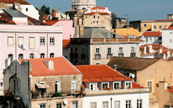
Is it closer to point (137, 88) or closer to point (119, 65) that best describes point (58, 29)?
point (119, 65)

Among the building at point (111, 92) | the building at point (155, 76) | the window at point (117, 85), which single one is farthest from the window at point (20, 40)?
the window at point (117, 85)

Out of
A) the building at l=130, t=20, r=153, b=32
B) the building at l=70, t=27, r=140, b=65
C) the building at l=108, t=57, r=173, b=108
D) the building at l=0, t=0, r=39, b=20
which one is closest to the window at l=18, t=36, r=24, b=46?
the building at l=0, t=0, r=39, b=20

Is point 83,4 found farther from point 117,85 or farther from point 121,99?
point 121,99

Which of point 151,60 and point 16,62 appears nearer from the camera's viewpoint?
point 16,62

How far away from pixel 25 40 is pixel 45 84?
617 inches

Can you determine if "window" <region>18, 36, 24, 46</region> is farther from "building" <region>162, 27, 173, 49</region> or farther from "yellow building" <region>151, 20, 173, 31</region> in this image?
"yellow building" <region>151, 20, 173, 31</region>

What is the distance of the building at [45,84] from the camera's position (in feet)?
163

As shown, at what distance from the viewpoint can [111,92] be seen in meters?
52.4

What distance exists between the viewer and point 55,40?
66562 millimetres

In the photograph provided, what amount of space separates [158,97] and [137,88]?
6490 millimetres

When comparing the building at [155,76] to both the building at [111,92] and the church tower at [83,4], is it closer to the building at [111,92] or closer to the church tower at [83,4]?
the building at [111,92]

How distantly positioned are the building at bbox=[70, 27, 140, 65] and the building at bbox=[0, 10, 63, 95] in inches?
380

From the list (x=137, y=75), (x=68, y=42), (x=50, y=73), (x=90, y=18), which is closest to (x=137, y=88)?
(x=137, y=75)

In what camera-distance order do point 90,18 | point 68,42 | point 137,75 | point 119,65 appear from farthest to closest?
point 90,18 < point 68,42 < point 119,65 < point 137,75
